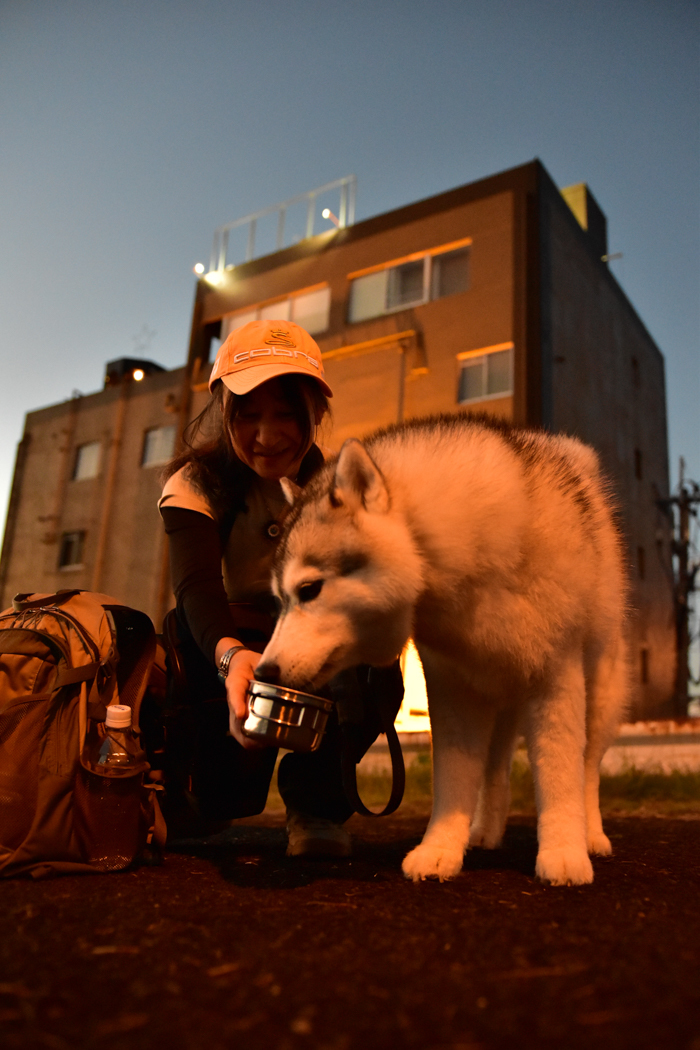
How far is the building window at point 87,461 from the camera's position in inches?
559

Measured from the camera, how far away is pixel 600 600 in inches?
90.1

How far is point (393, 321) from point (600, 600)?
27.1ft

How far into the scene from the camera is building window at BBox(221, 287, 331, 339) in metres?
11.0

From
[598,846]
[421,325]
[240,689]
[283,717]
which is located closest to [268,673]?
[283,717]

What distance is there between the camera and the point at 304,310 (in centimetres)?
1135

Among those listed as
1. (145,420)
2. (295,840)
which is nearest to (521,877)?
(295,840)

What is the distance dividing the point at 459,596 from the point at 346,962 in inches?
40.7

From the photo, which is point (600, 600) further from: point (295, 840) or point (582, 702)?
point (295, 840)

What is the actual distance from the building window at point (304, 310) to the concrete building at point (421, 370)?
0.03m

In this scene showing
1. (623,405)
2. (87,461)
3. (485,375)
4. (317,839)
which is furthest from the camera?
(87,461)

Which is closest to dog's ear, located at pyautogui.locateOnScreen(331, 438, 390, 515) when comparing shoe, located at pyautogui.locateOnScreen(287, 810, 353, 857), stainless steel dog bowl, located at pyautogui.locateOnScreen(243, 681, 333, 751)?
stainless steel dog bowl, located at pyautogui.locateOnScreen(243, 681, 333, 751)

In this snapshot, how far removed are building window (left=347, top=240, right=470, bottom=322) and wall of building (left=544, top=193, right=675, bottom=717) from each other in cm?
133

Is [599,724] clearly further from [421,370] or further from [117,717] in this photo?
[421,370]

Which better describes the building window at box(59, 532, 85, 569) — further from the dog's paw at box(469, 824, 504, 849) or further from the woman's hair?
the dog's paw at box(469, 824, 504, 849)
